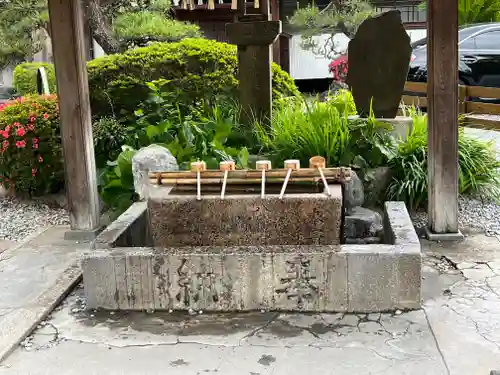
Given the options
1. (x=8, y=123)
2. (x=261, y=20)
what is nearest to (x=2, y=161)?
→ (x=8, y=123)

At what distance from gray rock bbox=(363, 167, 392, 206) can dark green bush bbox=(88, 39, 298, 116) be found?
6.86 feet

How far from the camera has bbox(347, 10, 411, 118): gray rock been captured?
615cm

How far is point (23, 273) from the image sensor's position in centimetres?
443

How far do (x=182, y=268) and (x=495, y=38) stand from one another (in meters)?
9.53

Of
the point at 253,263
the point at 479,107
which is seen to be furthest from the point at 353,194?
the point at 479,107

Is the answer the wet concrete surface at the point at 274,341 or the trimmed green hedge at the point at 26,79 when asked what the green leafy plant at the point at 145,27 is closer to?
the trimmed green hedge at the point at 26,79

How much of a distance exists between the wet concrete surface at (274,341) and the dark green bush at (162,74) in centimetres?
356

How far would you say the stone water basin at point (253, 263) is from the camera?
3508 mm

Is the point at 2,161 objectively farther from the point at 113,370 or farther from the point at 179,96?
the point at 113,370

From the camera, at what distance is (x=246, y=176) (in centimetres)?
404

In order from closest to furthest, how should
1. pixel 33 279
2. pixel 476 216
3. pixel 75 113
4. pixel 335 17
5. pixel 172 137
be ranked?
pixel 33 279
pixel 75 113
pixel 476 216
pixel 172 137
pixel 335 17

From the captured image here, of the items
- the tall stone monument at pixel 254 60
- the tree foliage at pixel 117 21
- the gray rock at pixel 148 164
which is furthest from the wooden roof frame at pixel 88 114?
the tree foliage at pixel 117 21

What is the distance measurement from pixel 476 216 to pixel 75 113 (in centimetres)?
362

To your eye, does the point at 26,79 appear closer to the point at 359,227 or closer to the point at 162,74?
the point at 162,74
